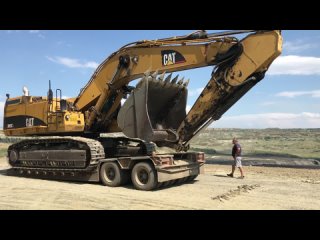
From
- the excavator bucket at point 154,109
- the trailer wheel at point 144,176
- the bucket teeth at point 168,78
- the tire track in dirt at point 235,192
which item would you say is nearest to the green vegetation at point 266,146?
the excavator bucket at point 154,109

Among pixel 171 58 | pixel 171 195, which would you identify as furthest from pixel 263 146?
pixel 171 195

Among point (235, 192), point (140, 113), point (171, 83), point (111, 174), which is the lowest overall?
point (235, 192)

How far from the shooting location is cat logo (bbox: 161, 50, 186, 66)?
11.8 m

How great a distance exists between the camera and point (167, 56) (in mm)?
11992

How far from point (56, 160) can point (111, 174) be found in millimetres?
2203

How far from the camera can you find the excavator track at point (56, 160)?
40.0 feet

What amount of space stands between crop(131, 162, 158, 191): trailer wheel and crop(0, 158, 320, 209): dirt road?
27cm

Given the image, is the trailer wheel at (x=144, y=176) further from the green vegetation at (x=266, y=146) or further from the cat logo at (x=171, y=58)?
the cat logo at (x=171, y=58)

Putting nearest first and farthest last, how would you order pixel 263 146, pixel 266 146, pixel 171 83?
pixel 171 83
pixel 266 146
pixel 263 146

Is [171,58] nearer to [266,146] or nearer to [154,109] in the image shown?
[154,109]

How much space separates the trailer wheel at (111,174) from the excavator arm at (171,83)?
1089 millimetres

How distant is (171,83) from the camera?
41.8 ft

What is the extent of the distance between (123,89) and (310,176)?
775 cm

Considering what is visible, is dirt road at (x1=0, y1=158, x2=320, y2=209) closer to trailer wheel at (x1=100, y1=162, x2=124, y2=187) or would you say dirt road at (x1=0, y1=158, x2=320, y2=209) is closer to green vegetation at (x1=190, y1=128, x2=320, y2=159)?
trailer wheel at (x1=100, y1=162, x2=124, y2=187)
